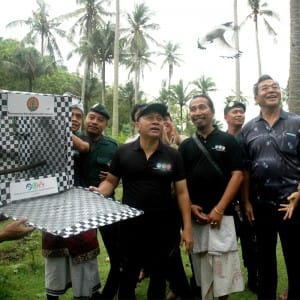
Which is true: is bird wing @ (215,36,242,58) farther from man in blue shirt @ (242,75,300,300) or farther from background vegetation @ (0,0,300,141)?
background vegetation @ (0,0,300,141)

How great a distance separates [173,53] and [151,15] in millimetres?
13872

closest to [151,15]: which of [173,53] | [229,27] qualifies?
[173,53]

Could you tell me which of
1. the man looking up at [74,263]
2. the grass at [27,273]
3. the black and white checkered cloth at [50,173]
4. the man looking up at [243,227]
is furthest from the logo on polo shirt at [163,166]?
the grass at [27,273]

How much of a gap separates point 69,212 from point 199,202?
1.38 m

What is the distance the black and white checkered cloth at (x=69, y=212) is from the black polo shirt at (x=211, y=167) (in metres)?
0.90

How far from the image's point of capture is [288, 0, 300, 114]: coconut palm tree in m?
6.45

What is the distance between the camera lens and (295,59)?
6461 mm

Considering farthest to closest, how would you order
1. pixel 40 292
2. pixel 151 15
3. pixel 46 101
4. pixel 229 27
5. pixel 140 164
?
pixel 151 15
pixel 229 27
pixel 40 292
pixel 140 164
pixel 46 101

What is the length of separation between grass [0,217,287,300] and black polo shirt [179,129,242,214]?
1339 mm

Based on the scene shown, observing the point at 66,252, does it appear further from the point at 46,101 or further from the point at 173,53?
the point at 173,53

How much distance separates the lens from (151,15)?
36.2m

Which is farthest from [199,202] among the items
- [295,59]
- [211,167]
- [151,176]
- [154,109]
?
[295,59]

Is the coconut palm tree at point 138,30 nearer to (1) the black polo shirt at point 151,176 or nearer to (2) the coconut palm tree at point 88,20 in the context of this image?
(2) the coconut palm tree at point 88,20

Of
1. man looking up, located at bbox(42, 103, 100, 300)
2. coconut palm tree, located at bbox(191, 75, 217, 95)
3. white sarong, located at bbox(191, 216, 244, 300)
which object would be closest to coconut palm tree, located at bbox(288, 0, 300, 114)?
white sarong, located at bbox(191, 216, 244, 300)
